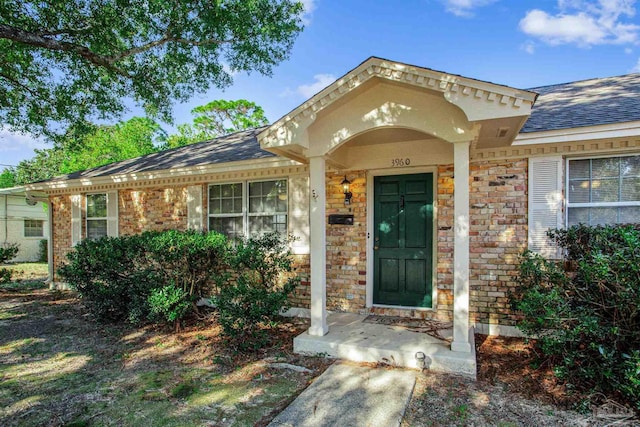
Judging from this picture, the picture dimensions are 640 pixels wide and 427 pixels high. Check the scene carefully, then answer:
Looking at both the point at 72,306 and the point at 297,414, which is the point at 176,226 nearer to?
the point at 72,306

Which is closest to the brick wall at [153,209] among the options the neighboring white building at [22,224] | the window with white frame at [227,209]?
the window with white frame at [227,209]

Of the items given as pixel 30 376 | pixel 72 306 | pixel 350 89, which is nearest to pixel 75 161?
pixel 72 306

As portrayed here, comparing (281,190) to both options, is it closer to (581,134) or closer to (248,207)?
(248,207)

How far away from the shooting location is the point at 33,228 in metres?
17.2

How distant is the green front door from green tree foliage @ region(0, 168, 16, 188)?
35912 millimetres

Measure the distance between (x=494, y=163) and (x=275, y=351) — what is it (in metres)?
3.91

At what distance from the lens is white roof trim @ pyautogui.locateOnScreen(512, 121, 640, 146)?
3861 millimetres

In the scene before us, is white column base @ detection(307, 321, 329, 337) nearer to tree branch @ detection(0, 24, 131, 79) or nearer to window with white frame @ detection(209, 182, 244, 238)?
window with white frame @ detection(209, 182, 244, 238)

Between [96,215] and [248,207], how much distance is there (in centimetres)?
471

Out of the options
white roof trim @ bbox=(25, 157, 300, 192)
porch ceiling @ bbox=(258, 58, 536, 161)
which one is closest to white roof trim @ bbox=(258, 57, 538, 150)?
porch ceiling @ bbox=(258, 58, 536, 161)

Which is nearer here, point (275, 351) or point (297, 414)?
point (297, 414)

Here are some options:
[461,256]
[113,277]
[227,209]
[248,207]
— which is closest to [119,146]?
[227,209]

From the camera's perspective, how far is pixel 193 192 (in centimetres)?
700

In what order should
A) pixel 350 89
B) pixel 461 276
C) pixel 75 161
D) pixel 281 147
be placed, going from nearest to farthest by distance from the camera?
pixel 461 276 → pixel 350 89 → pixel 281 147 → pixel 75 161
